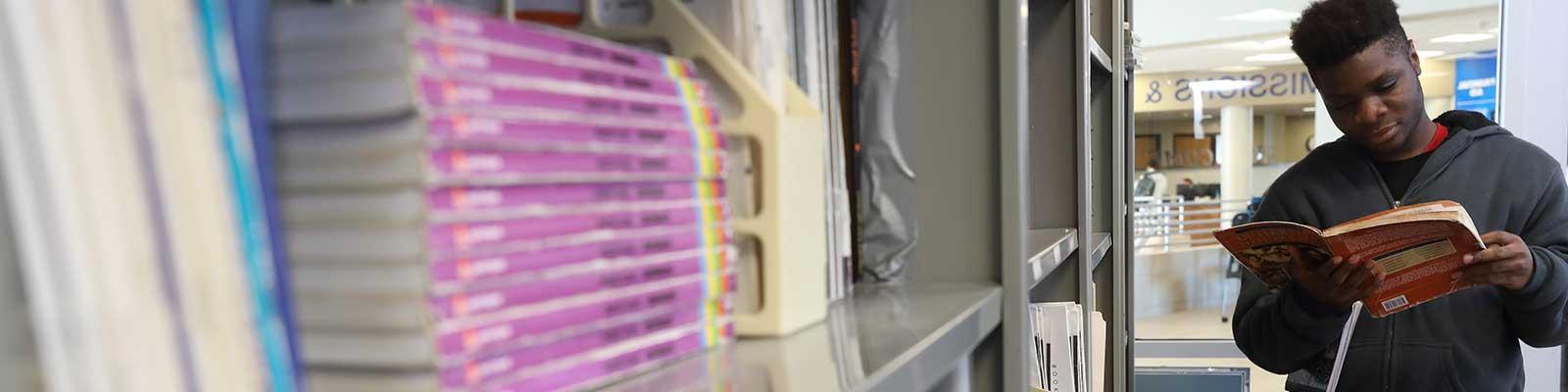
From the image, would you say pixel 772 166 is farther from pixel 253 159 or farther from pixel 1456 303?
pixel 1456 303

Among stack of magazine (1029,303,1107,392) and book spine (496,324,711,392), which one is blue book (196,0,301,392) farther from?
stack of magazine (1029,303,1107,392)

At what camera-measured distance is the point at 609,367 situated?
17.0 inches

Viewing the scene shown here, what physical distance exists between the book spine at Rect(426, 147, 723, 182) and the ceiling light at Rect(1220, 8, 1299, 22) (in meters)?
5.46

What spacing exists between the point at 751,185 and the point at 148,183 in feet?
1.14

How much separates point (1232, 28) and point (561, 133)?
6.12 meters

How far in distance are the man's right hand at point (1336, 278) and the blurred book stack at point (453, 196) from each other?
1529mm

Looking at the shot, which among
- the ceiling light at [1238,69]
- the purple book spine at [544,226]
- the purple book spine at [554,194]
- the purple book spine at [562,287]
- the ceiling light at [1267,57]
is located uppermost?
the ceiling light at [1267,57]

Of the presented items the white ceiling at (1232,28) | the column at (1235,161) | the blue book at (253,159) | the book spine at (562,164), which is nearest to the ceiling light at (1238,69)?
the white ceiling at (1232,28)

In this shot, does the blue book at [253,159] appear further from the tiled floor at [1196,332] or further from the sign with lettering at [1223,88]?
the sign with lettering at [1223,88]

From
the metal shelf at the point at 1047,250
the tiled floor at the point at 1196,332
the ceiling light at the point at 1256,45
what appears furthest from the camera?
the ceiling light at the point at 1256,45

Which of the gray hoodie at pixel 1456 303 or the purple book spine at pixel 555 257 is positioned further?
the gray hoodie at pixel 1456 303

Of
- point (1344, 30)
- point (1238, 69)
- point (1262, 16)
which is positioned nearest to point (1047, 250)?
point (1344, 30)

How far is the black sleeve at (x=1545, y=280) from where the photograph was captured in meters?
1.71

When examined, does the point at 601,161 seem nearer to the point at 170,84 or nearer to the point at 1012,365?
the point at 170,84
